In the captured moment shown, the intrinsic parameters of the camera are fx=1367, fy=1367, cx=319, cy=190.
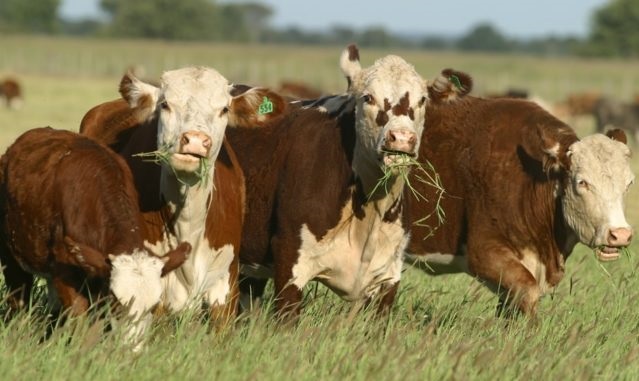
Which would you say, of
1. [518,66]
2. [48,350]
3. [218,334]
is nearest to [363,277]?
[218,334]

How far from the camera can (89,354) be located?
6.19 metres

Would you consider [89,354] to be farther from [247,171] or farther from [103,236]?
[247,171]

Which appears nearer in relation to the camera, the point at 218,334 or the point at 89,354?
the point at 89,354

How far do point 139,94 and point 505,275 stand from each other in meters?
2.77

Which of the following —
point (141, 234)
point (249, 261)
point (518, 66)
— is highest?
point (141, 234)

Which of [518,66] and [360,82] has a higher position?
[360,82]

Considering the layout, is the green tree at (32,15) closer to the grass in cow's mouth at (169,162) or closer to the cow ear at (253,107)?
the cow ear at (253,107)

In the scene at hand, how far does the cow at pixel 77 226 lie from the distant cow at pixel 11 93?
4198cm

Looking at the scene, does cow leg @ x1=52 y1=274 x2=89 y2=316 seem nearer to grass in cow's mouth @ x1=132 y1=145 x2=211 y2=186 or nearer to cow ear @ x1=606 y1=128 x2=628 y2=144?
grass in cow's mouth @ x1=132 y1=145 x2=211 y2=186

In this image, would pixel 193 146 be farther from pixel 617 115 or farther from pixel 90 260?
pixel 617 115

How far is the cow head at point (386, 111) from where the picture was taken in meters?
7.98

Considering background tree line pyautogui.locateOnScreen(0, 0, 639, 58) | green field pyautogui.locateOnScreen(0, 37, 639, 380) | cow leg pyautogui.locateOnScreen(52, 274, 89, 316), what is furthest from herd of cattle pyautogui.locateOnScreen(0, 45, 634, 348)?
background tree line pyautogui.locateOnScreen(0, 0, 639, 58)

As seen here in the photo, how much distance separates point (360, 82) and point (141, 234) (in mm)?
1975

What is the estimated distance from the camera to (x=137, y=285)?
269 inches
